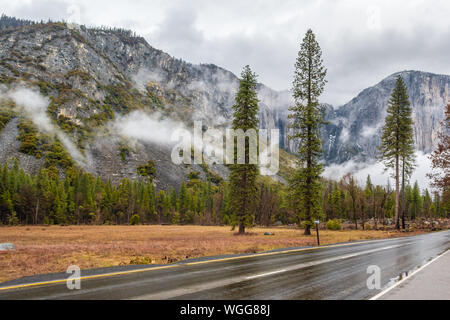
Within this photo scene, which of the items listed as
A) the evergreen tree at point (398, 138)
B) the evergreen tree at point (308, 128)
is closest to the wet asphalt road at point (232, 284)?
the evergreen tree at point (308, 128)

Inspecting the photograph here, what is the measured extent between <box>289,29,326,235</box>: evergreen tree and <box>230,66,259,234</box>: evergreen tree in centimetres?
474

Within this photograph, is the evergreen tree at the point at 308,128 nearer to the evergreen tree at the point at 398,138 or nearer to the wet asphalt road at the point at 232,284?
the evergreen tree at the point at 398,138

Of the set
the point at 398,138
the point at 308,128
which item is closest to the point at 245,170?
the point at 308,128

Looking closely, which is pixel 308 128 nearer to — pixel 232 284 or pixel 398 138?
pixel 398 138

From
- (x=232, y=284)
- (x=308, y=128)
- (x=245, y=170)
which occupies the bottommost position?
(x=232, y=284)

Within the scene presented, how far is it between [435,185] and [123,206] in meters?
97.1

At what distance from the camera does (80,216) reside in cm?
9219

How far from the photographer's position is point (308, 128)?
3297cm

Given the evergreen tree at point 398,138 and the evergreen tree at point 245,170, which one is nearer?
the evergreen tree at point 245,170

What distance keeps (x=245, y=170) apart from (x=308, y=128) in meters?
8.31

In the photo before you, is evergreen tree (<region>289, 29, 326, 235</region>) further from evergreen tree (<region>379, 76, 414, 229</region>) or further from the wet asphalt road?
the wet asphalt road

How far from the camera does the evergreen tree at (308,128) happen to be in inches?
1248

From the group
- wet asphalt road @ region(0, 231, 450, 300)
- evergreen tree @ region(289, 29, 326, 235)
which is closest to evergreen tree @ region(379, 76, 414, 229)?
evergreen tree @ region(289, 29, 326, 235)

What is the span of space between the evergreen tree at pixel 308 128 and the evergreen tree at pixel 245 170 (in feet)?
15.5
